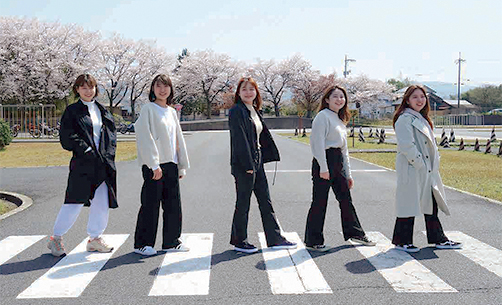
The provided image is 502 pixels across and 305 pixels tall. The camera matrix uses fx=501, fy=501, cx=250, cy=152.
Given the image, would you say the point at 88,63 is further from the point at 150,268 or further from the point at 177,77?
the point at 150,268

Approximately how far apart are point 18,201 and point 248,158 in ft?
18.1

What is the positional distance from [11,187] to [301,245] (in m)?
7.29

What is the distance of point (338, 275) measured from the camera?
438 cm

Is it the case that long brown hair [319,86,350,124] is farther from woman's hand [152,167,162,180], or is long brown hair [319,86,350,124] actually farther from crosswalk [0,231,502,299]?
woman's hand [152,167,162,180]

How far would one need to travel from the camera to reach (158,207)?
5176 mm

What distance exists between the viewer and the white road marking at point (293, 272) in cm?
402

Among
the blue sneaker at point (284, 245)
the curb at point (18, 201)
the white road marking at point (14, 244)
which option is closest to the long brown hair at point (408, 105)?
the blue sneaker at point (284, 245)

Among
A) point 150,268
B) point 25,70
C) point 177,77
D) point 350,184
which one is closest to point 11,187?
point 150,268

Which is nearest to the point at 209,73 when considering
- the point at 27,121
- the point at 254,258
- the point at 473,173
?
the point at 27,121

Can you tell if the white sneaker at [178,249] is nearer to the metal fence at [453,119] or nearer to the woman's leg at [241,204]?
the woman's leg at [241,204]

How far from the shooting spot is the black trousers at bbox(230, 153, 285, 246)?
512 cm

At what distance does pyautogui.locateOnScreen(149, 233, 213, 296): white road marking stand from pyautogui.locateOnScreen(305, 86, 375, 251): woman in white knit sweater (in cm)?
116

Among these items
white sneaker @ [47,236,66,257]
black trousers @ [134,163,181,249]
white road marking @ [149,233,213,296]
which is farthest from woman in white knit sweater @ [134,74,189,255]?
white sneaker @ [47,236,66,257]

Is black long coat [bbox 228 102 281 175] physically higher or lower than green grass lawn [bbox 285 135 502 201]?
higher
